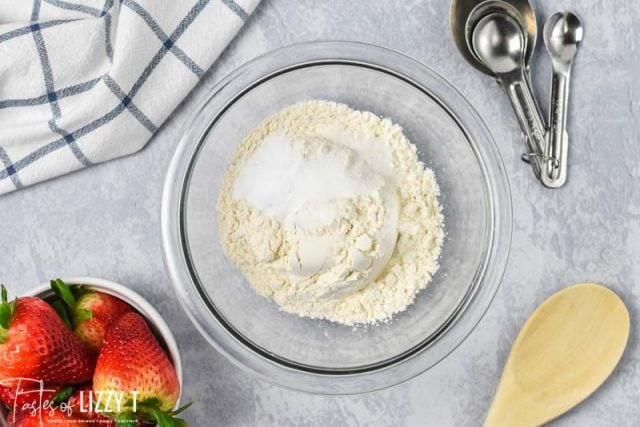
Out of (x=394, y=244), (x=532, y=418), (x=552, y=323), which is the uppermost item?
(x=394, y=244)

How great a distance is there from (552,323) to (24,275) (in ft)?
2.72

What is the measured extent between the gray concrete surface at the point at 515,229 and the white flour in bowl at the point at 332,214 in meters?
0.14

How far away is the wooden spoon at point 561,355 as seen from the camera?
1046 millimetres

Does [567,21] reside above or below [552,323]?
above

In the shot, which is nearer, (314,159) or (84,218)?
(314,159)

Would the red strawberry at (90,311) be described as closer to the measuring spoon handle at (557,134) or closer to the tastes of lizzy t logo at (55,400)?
the tastes of lizzy t logo at (55,400)

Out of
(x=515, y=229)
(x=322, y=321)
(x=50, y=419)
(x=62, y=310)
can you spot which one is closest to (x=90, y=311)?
(x=62, y=310)

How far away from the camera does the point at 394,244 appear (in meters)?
0.98

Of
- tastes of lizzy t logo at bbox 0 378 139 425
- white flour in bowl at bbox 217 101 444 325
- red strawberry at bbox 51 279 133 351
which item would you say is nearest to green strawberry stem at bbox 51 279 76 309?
red strawberry at bbox 51 279 133 351

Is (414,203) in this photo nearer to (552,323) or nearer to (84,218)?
(552,323)

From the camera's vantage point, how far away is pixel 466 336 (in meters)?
0.99

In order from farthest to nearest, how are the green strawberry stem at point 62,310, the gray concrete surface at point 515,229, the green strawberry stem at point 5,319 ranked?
the gray concrete surface at point 515,229
the green strawberry stem at point 62,310
the green strawberry stem at point 5,319

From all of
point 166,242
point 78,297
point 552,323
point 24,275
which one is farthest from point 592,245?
point 24,275

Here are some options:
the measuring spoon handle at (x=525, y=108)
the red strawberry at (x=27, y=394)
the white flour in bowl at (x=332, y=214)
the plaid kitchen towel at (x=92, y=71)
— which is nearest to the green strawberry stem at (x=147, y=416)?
the red strawberry at (x=27, y=394)
